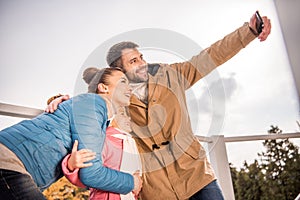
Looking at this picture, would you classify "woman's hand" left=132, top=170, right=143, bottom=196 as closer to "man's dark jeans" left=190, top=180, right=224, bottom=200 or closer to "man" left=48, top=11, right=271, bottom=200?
"man" left=48, top=11, right=271, bottom=200

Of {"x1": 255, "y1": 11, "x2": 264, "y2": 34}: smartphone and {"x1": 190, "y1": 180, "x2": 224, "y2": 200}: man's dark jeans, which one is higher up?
{"x1": 255, "y1": 11, "x2": 264, "y2": 34}: smartphone

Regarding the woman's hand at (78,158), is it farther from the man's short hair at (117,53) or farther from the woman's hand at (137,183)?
the man's short hair at (117,53)

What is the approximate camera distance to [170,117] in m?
0.95

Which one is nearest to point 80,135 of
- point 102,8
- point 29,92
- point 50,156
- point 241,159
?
point 50,156

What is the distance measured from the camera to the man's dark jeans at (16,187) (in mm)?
572

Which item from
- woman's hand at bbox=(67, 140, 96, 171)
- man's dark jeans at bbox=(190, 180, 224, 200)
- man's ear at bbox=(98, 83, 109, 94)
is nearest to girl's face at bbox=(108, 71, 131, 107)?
man's ear at bbox=(98, 83, 109, 94)

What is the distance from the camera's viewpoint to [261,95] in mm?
1721

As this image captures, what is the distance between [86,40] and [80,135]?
0.64m

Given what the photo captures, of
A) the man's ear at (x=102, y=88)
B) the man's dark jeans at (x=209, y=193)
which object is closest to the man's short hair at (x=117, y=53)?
the man's ear at (x=102, y=88)

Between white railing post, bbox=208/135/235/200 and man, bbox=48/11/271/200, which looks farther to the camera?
white railing post, bbox=208/135/235/200

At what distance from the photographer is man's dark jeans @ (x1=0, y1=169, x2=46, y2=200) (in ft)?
1.88

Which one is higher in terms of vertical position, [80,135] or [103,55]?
[103,55]

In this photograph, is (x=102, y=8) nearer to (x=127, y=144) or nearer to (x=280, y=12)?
(x=127, y=144)

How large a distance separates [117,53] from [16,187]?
0.53 meters
